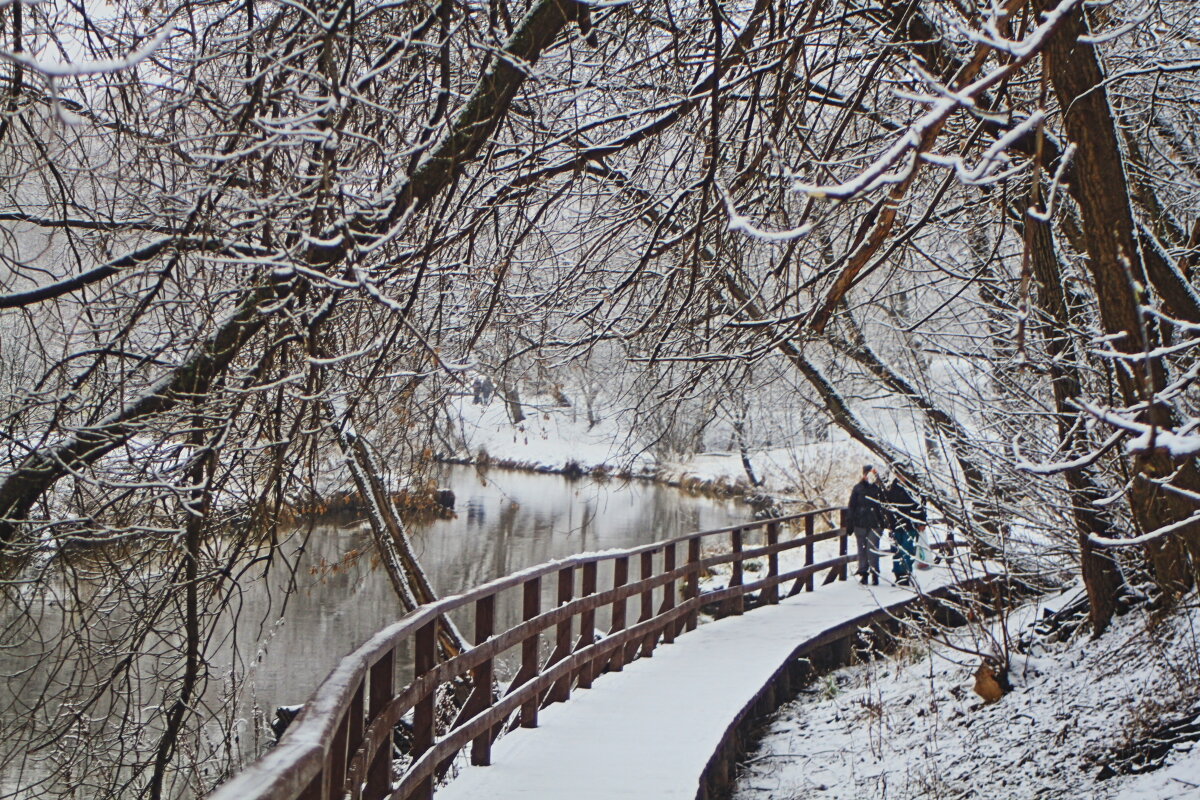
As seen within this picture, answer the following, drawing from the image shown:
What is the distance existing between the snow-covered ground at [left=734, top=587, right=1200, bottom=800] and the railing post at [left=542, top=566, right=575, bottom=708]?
1.36m

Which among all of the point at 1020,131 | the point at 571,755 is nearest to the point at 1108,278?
the point at 1020,131

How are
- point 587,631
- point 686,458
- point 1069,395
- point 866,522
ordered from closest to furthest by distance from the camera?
point 1069,395 < point 587,631 < point 866,522 < point 686,458

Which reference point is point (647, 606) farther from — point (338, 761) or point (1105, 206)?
point (338, 761)

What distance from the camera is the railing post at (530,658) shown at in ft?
23.6

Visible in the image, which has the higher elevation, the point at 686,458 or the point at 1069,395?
the point at 686,458

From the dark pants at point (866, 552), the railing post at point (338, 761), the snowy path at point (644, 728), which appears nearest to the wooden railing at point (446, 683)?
the railing post at point (338, 761)

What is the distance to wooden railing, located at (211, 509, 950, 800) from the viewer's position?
2.77m

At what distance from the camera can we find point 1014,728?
7355mm

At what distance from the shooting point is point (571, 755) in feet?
21.5

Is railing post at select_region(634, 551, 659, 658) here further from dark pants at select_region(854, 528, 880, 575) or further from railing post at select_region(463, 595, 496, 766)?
dark pants at select_region(854, 528, 880, 575)

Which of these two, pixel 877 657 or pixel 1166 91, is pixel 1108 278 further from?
pixel 877 657

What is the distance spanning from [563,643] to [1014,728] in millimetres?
2972

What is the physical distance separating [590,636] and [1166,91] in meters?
5.43

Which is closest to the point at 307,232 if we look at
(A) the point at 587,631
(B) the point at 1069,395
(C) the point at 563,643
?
(C) the point at 563,643
